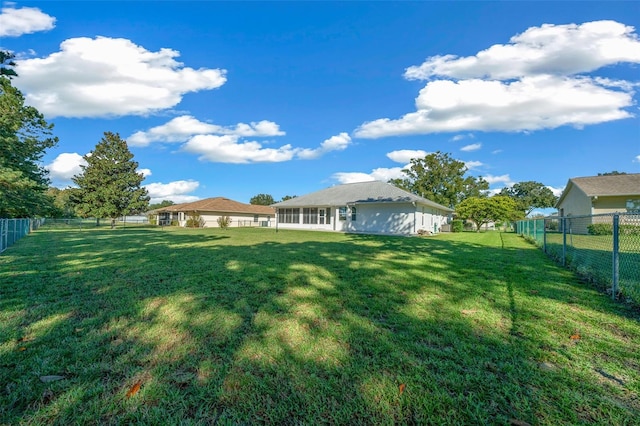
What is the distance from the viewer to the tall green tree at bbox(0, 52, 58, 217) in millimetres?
13180

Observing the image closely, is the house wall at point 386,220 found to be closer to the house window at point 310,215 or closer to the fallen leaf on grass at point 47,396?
the house window at point 310,215

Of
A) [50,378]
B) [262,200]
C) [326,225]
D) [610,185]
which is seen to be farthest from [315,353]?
[262,200]

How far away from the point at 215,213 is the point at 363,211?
72.0 ft

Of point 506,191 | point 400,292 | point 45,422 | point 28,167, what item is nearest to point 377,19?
point 400,292

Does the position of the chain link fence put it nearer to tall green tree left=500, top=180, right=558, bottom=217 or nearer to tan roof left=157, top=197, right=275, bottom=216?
tan roof left=157, top=197, right=275, bottom=216

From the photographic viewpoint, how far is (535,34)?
1106cm

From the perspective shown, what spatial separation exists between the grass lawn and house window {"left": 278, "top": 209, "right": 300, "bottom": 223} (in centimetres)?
2309

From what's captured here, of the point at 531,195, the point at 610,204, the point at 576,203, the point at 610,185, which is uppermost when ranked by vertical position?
the point at 531,195

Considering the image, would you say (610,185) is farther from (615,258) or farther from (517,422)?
(517,422)

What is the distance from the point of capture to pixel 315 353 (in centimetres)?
261

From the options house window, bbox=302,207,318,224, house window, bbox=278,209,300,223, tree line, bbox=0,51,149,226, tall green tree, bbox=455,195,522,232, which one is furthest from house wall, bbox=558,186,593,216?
tree line, bbox=0,51,149,226

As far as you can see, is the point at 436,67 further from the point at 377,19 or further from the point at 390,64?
the point at 377,19

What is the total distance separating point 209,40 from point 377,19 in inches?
332

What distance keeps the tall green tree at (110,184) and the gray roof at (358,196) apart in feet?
66.2
